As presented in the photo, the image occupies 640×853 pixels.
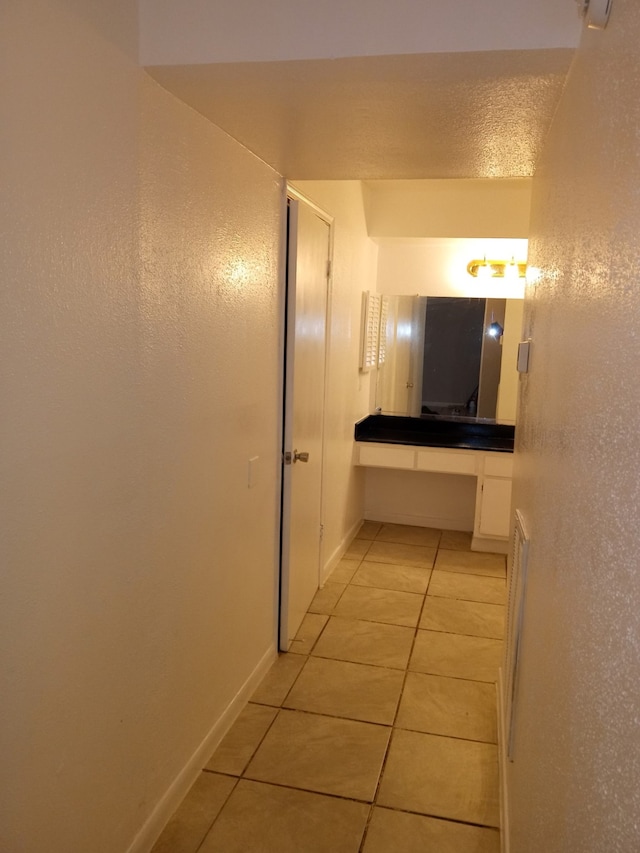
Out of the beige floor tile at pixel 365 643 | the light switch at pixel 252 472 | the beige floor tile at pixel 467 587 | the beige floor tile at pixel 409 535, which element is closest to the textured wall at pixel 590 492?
the light switch at pixel 252 472

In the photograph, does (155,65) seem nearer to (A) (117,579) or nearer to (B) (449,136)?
(B) (449,136)

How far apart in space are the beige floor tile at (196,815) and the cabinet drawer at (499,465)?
281 cm

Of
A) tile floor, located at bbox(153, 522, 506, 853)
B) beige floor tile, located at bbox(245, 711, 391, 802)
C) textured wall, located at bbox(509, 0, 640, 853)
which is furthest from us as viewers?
beige floor tile, located at bbox(245, 711, 391, 802)

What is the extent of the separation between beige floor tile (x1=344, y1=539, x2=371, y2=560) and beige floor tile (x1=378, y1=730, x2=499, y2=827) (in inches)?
74.5

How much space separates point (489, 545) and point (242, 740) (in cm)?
265

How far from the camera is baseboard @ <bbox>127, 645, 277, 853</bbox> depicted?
1.95m

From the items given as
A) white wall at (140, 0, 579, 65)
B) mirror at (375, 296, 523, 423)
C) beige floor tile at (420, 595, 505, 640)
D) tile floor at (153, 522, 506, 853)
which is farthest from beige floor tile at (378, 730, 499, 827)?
mirror at (375, 296, 523, 423)

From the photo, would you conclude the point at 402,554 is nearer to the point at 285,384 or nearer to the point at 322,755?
the point at 285,384

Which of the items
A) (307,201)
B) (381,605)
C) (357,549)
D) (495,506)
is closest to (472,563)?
(495,506)

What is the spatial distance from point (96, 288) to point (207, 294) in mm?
615

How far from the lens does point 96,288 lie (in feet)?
5.09

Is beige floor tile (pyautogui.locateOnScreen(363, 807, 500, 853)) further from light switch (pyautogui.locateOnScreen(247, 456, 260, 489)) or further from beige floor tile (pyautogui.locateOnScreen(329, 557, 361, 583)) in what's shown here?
beige floor tile (pyautogui.locateOnScreen(329, 557, 361, 583))

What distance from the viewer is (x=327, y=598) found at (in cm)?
378

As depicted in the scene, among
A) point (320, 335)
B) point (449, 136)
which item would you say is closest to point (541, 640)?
point (449, 136)
